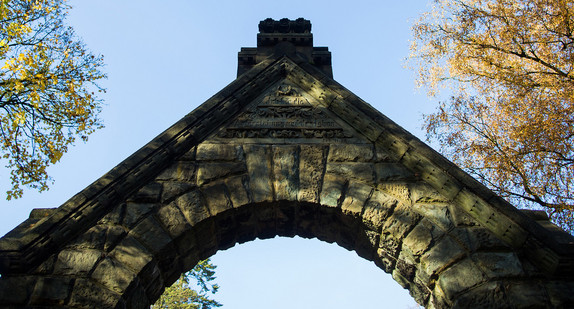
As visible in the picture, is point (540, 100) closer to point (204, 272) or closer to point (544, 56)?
point (544, 56)

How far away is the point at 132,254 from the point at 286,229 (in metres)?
1.75

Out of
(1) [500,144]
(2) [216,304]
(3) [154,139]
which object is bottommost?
(3) [154,139]

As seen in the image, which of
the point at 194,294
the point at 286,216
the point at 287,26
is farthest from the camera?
the point at 194,294

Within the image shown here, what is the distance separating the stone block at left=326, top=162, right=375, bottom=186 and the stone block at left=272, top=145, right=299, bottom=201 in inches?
15.5

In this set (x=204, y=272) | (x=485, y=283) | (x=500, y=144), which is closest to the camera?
(x=485, y=283)

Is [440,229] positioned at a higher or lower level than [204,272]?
lower

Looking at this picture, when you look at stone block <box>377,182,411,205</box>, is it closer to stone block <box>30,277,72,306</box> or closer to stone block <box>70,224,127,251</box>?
stone block <box>70,224,127,251</box>

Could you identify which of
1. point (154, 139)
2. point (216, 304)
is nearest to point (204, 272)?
point (216, 304)

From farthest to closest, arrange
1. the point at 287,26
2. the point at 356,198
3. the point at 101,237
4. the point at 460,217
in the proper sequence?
1. the point at 287,26
2. the point at 356,198
3. the point at 460,217
4. the point at 101,237

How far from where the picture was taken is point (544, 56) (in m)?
9.95

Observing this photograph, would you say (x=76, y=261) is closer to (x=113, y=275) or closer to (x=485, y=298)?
(x=113, y=275)

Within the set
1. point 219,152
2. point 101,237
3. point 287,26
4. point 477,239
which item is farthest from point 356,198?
point 287,26

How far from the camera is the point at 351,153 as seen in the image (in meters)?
5.43

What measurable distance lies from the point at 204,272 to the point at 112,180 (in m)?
11.0
